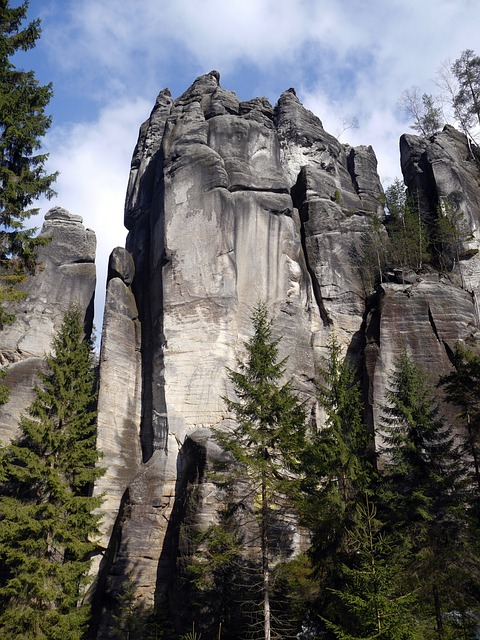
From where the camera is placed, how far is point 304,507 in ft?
52.1

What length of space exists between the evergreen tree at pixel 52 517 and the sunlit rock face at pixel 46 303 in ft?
15.6

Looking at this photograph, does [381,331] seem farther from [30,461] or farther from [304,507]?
[30,461]

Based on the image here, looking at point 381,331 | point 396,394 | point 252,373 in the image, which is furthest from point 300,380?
point 252,373

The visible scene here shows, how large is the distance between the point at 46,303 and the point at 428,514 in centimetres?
2212

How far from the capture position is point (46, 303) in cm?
3152

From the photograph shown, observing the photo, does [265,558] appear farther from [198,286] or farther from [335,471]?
[198,286]

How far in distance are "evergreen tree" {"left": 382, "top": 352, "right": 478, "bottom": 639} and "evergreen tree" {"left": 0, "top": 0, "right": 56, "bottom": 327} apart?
40.0ft

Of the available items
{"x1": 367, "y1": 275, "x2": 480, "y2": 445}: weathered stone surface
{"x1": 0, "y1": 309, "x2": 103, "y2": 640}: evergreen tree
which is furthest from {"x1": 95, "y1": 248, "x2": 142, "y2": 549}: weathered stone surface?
{"x1": 367, "y1": 275, "x2": 480, "y2": 445}: weathered stone surface

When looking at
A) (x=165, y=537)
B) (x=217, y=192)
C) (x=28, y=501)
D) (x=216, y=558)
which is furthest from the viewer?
(x=217, y=192)

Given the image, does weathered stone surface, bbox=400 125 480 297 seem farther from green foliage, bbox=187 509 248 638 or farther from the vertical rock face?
green foliage, bbox=187 509 248 638

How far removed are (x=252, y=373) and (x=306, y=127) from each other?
2582 cm

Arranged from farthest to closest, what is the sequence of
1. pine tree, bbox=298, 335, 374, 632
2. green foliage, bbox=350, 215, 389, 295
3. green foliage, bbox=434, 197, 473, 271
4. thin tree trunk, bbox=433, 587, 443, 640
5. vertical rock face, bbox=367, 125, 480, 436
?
green foliage, bbox=434, 197, 473, 271 < green foliage, bbox=350, 215, 389, 295 < vertical rock face, bbox=367, 125, 480, 436 < pine tree, bbox=298, 335, 374, 632 < thin tree trunk, bbox=433, 587, 443, 640

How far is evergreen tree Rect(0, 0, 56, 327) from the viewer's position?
15742 mm

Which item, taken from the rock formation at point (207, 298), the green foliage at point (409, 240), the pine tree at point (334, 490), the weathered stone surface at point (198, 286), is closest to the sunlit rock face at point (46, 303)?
the rock formation at point (207, 298)
